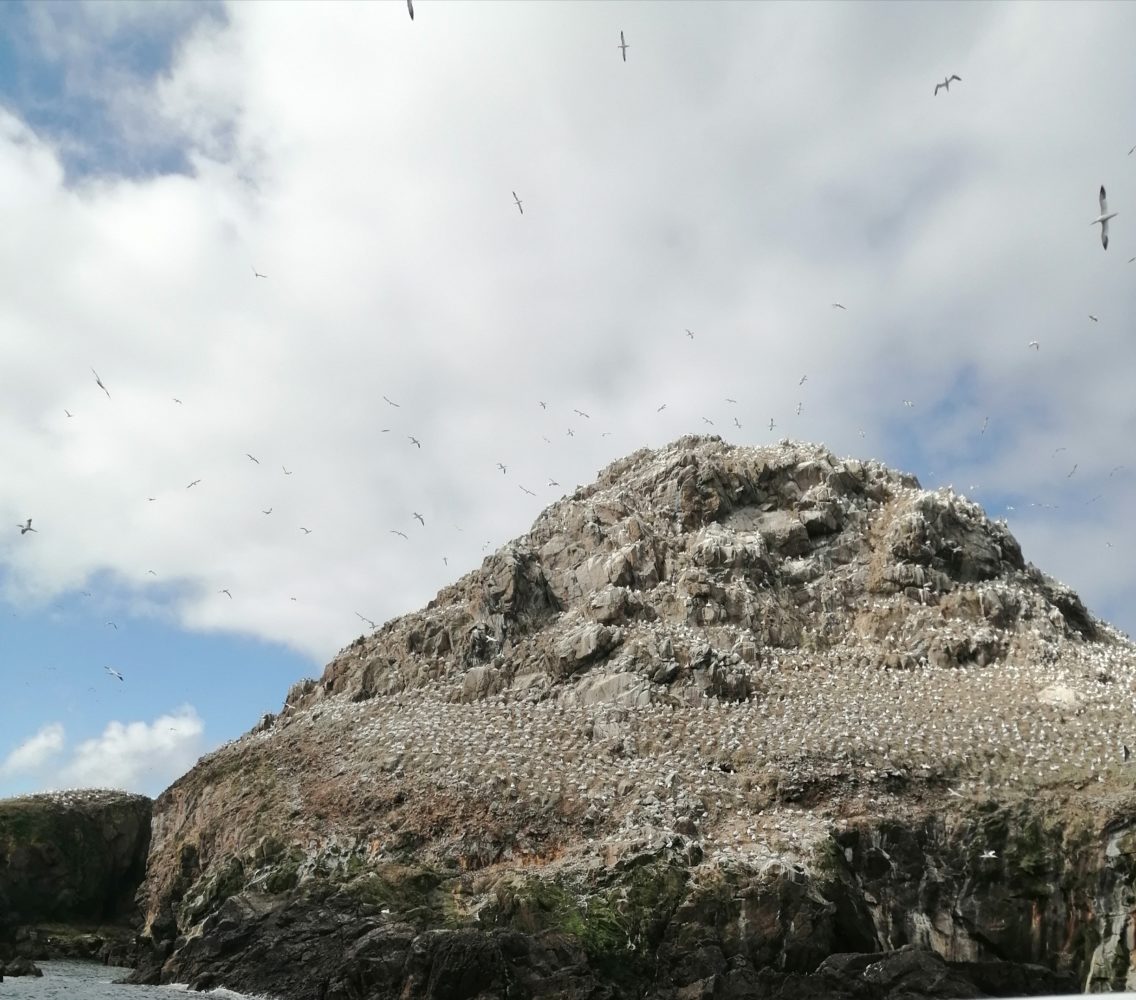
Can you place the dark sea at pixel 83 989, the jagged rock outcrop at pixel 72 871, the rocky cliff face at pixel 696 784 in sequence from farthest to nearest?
the jagged rock outcrop at pixel 72 871, the dark sea at pixel 83 989, the rocky cliff face at pixel 696 784

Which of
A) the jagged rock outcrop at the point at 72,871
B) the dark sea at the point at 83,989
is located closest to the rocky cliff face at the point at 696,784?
the dark sea at the point at 83,989

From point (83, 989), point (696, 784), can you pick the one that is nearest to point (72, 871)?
point (83, 989)

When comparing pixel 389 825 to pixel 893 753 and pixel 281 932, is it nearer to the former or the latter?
pixel 281 932

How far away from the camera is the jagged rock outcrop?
2099 inches

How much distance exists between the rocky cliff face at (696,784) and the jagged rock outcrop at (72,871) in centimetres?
392

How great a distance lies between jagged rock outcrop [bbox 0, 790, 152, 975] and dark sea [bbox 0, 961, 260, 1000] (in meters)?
6.20

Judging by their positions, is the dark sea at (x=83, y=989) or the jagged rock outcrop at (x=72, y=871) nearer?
the dark sea at (x=83, y=989)

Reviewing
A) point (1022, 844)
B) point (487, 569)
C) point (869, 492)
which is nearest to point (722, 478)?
point (869, 492)

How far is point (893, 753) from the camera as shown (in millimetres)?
43312

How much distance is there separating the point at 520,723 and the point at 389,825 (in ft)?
30.5

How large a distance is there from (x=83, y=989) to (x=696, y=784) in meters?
26.9

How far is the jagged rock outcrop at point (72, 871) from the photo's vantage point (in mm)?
53312

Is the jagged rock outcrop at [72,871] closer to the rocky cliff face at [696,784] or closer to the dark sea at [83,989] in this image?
the rocky cliff face at [696,784]

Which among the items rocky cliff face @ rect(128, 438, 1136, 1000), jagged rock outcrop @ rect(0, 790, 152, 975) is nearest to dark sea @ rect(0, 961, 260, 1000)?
rocky cliff face @ rect(128, 438, 1136, 1000)
